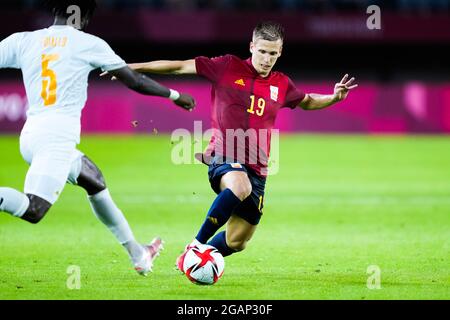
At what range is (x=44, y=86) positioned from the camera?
22.8 ft

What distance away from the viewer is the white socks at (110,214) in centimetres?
738

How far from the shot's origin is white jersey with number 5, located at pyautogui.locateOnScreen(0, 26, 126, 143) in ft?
22.8

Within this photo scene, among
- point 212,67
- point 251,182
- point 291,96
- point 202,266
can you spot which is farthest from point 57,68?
point 291,96

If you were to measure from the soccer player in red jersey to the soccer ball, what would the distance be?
1.82 feet

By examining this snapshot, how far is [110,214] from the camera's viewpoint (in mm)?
7438

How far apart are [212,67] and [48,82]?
69.0 inches

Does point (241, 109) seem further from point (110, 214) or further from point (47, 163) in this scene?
point (47, 163)

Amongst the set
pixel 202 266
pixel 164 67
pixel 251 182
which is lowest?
pixel 202 266

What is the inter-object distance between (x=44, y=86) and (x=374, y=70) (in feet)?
99.9

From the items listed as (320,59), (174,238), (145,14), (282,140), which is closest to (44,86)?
(174,238)

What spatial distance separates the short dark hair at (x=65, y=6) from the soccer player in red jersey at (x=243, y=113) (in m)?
0.81

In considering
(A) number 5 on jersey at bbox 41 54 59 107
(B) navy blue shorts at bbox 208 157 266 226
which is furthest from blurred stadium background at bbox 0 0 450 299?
(A) number 5 on jersey at bbox 41 54 59 107

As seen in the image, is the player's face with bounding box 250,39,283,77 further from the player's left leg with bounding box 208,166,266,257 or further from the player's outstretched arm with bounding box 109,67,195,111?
the player's outstretched arm with bounding box 109,67,195,111
